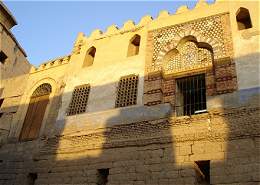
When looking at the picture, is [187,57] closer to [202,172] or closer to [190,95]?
[190,95]

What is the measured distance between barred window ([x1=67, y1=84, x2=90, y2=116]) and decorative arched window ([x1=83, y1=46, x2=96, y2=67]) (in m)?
1.16

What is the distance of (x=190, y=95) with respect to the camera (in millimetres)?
9383

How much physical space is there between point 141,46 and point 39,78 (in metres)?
4.81

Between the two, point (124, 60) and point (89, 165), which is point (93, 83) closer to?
point (124, 60)

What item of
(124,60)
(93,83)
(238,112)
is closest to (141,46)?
(124,60)

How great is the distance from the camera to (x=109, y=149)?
9.05 m

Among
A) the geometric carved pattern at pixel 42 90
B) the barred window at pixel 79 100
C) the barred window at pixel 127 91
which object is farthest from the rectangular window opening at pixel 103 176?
the geometric carved pattern at pixel 42 90

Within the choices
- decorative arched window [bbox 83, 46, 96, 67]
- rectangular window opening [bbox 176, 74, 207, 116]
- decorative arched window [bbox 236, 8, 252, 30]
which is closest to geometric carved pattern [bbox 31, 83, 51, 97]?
decorative arched window [bbox 83, 46, 96, 67]

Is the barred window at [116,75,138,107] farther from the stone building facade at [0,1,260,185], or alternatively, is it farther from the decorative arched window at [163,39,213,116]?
the decorative arched window at [163,39,213,116]

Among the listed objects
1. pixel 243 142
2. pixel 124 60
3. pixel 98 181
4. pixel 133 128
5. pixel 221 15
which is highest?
pixel 221 15

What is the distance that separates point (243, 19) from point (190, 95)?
2.81 metres

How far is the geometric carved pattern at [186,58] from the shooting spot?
938cm

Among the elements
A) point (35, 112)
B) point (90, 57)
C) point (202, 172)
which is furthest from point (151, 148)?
point (35, 112)

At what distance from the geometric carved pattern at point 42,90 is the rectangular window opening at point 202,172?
685cm
